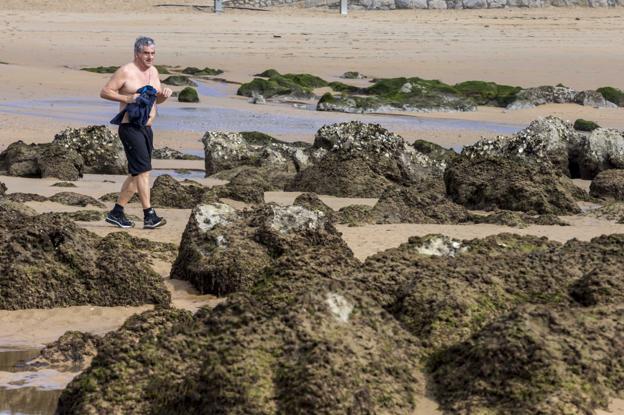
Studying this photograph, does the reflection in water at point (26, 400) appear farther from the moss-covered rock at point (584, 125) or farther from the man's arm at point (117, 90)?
the moss-covered rock at point (584, 125)

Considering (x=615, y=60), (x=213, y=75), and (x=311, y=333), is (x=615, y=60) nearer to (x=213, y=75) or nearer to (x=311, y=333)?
(x=213, y=75)

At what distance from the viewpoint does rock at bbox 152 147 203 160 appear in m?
16.3

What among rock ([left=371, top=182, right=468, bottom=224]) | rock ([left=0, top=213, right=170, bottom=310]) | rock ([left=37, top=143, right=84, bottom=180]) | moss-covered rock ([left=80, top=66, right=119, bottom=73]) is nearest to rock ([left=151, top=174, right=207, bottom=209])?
rock ([left=371, top=182, right=468, bottom=224])

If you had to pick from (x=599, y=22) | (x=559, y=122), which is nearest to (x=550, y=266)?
(x=559, y=122)

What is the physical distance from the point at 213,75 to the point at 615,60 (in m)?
10.9

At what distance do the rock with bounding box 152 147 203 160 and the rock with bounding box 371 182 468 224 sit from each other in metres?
6.16

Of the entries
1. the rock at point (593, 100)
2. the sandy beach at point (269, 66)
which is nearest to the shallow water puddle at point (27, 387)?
the sandy beach at point (269, 66)

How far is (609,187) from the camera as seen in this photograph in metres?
13.2

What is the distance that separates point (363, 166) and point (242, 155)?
8.67ft

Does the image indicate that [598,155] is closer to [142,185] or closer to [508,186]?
[508,186]

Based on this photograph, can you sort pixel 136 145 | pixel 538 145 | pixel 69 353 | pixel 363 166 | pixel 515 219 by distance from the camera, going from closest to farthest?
1. pixel 69 353
2. pixel 136 145
3. pixel 515 219
4. pixel 363 166
5. pixel 538 145

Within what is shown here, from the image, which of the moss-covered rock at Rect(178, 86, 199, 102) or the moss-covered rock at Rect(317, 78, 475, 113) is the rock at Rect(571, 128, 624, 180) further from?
the moss-covered rock at Rect(178, 86, 199, 102)

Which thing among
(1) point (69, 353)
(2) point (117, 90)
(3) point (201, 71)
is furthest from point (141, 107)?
(3) point (201, 71)

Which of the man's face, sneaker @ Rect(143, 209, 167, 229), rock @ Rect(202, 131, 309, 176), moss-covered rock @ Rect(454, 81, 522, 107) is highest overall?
the man's face
